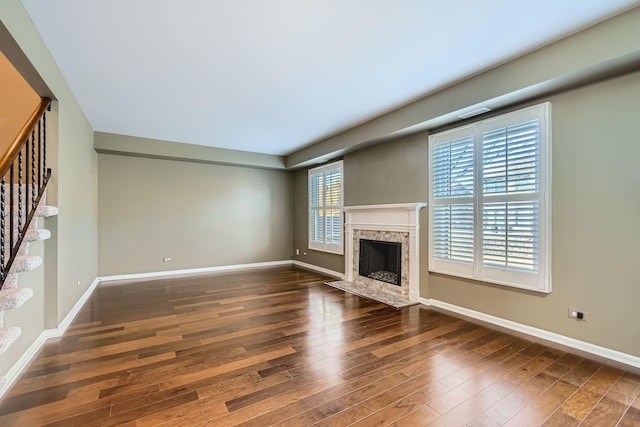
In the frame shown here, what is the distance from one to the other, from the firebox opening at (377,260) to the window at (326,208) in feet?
2.43

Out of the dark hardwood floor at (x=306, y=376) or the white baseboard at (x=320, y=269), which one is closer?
the dark hardwood floor at (x=306, y=376)

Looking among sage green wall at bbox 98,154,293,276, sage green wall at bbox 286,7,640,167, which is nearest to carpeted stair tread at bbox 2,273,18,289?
sage green wall at bbox 98,154,293,276

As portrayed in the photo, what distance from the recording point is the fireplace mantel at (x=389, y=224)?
14.3 ft

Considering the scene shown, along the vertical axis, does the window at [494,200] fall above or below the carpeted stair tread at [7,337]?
above

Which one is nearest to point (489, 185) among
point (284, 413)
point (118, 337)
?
point (284, 413)

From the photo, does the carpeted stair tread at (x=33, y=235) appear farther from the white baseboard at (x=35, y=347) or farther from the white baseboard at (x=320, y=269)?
the white baseboard at (x=320, y=269)

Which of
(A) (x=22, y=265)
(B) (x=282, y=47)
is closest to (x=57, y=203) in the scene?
(A) (x=22, y=265)

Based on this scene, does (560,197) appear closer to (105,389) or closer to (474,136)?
(474,136)

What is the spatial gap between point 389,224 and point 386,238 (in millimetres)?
248

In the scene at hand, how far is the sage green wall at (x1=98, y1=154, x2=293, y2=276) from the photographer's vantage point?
226 inches

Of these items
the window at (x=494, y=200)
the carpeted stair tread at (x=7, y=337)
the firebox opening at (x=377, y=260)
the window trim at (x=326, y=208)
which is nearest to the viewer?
the carpeted stair tread at (x=7, y=337)

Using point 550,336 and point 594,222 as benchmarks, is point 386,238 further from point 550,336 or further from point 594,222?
point 594,222

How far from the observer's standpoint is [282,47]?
2.70 meters

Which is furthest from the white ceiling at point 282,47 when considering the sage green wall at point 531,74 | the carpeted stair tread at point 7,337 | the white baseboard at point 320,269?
the white baseboard at point 320,269
